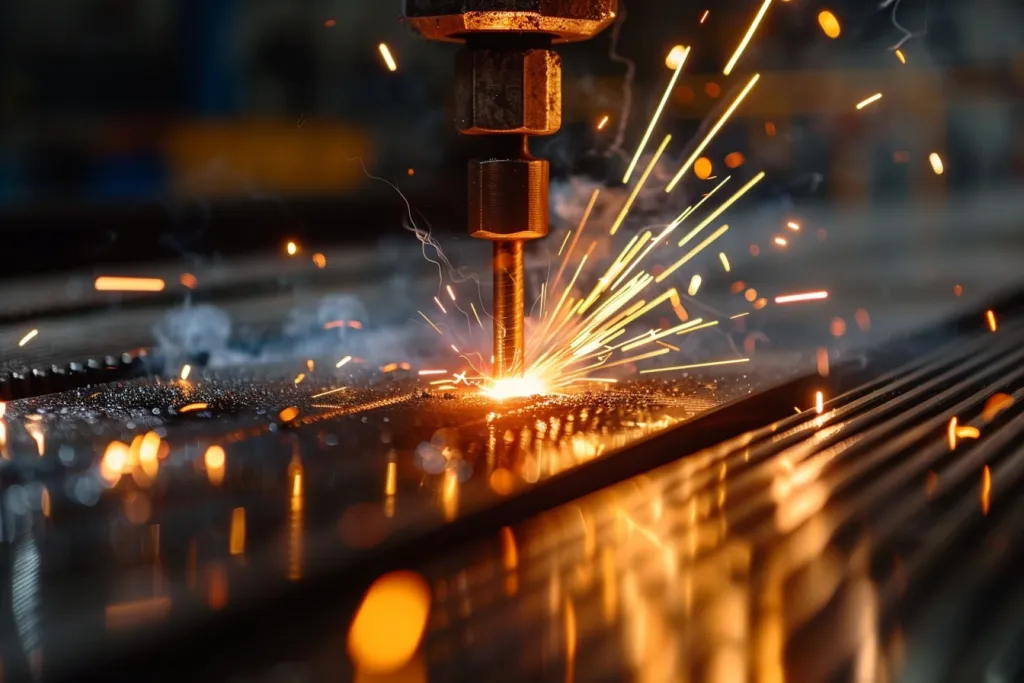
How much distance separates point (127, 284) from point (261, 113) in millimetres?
5366

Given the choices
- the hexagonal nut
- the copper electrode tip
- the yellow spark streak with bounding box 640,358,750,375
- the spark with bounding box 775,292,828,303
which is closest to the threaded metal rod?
the copper electrode tip

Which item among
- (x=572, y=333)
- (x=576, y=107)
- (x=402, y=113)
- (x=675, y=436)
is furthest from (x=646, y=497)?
(x=576, y=107)

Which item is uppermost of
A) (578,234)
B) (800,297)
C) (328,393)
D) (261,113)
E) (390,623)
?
(261,113)

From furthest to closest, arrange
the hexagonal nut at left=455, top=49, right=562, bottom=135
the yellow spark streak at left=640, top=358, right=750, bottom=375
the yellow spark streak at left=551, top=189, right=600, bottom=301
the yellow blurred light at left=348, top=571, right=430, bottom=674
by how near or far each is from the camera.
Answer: the yellow spark streak at left=551, top=189, right=600, bottom=301, the yellow spark streak at left=640, top=358, right=750, bottom=375, the hexagonal nut at left=455, top=49, right=562, bottom=135, the yellow blurred light at left=348, top=571, right=430, bottom=674

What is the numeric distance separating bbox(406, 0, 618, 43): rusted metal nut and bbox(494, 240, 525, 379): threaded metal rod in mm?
434

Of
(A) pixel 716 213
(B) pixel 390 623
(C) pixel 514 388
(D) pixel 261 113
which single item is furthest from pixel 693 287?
(D) pixel 261 113

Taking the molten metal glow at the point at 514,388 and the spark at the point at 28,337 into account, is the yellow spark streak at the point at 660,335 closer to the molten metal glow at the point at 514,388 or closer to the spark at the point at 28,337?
the molten metal glow at the point at 514,388

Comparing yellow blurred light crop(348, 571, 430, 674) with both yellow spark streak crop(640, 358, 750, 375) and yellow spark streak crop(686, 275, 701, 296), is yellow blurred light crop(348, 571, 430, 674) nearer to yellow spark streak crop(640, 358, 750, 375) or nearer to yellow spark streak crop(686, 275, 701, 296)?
yellow spark streak crop(640, 358, 750, 375)

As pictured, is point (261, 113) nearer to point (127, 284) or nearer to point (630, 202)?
point (127, 284)

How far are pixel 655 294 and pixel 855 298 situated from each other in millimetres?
1053

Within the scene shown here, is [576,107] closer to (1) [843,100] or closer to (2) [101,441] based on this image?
(1) [843,100]

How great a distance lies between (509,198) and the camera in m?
2.48

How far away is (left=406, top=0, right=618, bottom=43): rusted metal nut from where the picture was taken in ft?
7.59

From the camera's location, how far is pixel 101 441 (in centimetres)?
209
